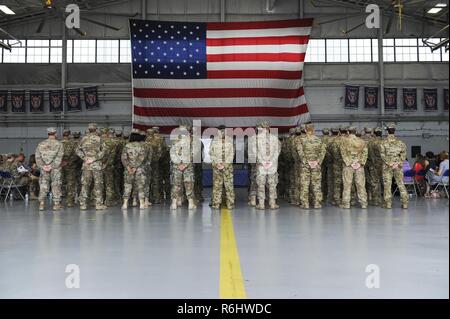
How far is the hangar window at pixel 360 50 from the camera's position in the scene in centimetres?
2039

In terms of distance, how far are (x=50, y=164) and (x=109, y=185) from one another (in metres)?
1.41

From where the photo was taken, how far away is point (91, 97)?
19.7m

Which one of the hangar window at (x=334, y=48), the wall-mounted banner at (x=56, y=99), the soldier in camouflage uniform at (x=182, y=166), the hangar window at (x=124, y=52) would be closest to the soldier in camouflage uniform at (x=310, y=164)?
the soldier in camouflage uniform at (x=182, y=166)

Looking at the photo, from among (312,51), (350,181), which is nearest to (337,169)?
(350,181)

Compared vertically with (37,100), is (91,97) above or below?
above

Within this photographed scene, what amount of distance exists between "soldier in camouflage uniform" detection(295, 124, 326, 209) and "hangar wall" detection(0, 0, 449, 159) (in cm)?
1215

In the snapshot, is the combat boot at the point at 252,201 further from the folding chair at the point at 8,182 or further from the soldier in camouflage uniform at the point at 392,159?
the folding chair at the point at 8,182

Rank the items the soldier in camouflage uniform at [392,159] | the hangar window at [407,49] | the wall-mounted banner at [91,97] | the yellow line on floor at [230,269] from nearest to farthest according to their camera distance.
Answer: the yellow line on floor at [230,269]
the soldier in camouflage uniform at [392,159]
the wall-mounted banner at [91,97]
the hangar window at [407,49]

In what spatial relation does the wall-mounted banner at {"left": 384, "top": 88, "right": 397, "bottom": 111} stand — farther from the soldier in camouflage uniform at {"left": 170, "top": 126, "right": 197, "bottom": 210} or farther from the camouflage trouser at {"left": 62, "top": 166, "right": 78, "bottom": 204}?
the camouflage trouser at {"left": 62, "top": 166, "right": 78, "bottom": 204}

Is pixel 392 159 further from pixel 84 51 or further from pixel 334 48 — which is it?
pixel 84 51

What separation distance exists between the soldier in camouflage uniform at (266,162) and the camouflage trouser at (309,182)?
549mm

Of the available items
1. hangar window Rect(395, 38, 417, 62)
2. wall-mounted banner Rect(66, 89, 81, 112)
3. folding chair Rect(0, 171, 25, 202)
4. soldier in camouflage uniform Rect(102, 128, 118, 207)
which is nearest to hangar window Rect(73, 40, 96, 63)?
wall-mounted banner Rect(66, 89, 81, 112)

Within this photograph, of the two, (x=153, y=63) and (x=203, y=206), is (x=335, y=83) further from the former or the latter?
(x=203, y=206)
